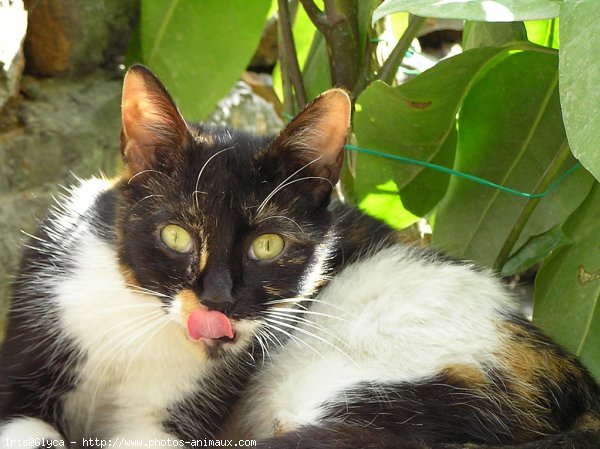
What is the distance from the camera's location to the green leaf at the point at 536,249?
195 centimetres

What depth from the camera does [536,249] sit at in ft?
6.51

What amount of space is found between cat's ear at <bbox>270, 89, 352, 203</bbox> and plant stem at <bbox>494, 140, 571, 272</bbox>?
0.61 m

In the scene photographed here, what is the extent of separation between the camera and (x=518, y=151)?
7.14ft

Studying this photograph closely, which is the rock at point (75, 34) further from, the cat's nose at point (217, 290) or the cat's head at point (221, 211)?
the cat's nose at point (217, 290)

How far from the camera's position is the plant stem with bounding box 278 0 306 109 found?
2.27 meters

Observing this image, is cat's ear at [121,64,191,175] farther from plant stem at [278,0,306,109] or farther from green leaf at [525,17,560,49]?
green leaf at [525,17,560,49]

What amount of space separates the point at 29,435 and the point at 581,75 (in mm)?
1142

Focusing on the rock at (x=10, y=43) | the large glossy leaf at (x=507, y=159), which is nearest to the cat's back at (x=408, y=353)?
the large glossy leaf at (x=507, y=159)

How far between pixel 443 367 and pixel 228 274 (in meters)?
0.42

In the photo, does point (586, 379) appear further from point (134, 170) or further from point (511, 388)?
point (134, 170)

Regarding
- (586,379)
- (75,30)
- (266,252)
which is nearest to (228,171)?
(266,252)

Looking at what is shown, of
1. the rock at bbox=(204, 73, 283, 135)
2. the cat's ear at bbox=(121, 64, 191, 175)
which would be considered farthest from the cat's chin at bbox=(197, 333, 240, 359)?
the rock at bbox=(204, 73, 283, 135)

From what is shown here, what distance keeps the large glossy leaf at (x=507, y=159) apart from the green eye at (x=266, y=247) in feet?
2.35

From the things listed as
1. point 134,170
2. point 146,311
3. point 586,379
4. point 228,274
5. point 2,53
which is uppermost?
point 2,53
